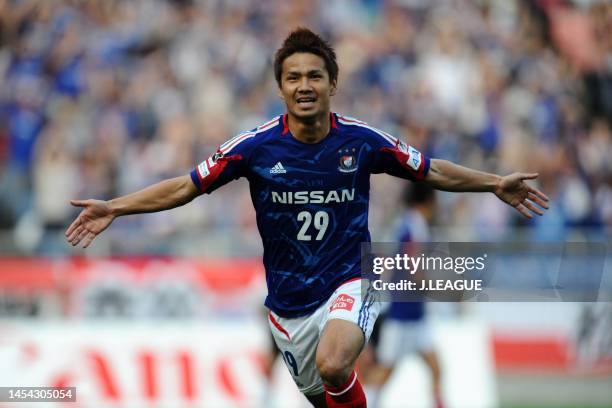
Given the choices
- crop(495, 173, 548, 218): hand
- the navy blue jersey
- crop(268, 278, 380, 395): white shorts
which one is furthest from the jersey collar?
crop(495, 173, 548, 218): hand

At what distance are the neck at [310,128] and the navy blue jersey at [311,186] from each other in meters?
0.04

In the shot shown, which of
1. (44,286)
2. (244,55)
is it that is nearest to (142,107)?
(244,55)

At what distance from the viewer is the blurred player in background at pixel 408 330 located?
38.9 ft

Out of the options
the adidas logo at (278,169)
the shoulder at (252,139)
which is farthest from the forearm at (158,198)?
the adidas logo at (278,169)

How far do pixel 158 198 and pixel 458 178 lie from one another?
6.49 ft

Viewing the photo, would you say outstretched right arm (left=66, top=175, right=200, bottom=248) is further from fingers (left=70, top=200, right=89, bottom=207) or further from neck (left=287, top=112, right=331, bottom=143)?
neck (left=287, top=112, right=331, bottom=143)

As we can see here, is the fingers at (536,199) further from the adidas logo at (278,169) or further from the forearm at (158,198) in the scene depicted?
the forearm at (158,198)

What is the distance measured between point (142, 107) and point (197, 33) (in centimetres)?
203

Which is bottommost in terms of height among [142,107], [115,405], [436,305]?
[115,405]

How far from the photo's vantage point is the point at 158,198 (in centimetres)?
738

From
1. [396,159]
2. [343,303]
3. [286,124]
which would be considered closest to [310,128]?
[286,124]

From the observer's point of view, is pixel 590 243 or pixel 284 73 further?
pixel 590 243

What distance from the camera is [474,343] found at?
13531 mm

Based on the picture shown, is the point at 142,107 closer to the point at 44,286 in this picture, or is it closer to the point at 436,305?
the point at 44,286
